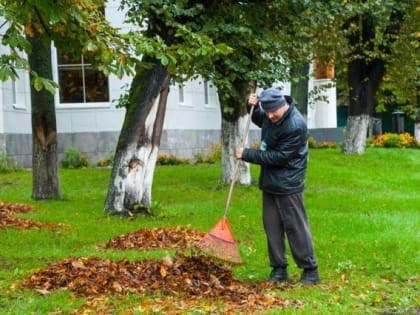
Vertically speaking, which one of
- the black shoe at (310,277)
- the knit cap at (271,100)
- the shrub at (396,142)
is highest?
the knit cap at (271,100)

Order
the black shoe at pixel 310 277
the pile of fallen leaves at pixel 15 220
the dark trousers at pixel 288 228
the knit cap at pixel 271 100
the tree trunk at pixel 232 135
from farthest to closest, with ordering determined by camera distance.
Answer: the tree trunk at pixel 232 135
the pile of fallen leaves at pixel 15 220
the black shoe at pixel 310 277
the dark trousers at pixel 288 228
the knit cap at pixel 271 100

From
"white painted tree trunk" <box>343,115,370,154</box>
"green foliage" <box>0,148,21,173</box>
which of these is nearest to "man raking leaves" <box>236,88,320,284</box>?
"green foliage" <box>0,148,21,173</box>

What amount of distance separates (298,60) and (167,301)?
10571 mm

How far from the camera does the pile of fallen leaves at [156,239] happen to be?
8641 mm

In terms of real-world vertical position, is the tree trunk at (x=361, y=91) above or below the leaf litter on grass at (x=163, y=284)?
above

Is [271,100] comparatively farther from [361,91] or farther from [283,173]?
[361,91]

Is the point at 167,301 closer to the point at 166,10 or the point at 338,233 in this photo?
the point at 338,233

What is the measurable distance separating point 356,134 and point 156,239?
16196mm

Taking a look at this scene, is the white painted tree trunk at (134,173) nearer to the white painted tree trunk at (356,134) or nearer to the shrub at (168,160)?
the shrub at (168,160)

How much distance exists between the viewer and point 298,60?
15586 millimetres

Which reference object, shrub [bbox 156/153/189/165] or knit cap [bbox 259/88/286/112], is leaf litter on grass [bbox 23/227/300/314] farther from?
shrub [bbox 156/153/189/165]

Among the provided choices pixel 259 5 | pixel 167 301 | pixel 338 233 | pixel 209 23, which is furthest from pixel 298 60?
pixel 167 301

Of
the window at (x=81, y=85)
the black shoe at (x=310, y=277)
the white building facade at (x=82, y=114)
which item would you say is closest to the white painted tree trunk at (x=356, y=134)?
the white building facade at (x=82, y=114)

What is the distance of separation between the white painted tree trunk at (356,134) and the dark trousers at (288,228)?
17.5 m
